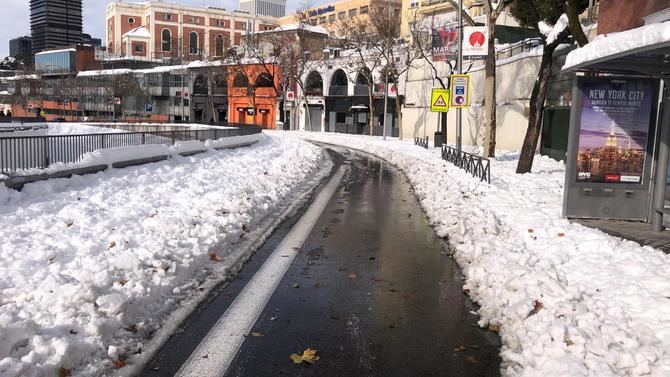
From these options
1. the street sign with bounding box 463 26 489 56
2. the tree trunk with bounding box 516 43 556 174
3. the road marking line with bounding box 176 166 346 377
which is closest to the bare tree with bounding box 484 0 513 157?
the street sign with bounding box 463 26 489 56

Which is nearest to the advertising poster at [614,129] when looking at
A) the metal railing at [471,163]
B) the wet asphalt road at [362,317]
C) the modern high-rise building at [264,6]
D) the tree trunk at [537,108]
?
the wet asphalt road at [362,317]

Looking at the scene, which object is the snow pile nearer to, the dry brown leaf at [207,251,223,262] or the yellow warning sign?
the dry brown leaf at [207,251,223,262]

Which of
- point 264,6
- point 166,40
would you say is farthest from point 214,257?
point 264,6

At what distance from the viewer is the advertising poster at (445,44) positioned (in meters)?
27.1

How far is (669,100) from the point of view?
864cm

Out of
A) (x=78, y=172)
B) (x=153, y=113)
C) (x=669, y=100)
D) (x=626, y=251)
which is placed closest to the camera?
(x=626, y=251)

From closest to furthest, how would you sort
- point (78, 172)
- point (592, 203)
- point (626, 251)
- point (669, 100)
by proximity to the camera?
point (626, 251), point (669, 100), point (592, 203), point (78, 172)

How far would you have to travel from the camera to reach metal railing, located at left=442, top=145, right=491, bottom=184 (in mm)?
15281

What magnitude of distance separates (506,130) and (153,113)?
2731 inches

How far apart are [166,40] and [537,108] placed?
11823 centimetres

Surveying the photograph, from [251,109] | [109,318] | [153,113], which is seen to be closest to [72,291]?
[109,318]

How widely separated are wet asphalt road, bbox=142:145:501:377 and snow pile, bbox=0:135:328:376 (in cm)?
51

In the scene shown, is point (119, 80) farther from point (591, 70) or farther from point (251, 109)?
point (591, 70)

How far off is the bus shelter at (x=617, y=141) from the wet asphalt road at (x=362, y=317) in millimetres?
2816
